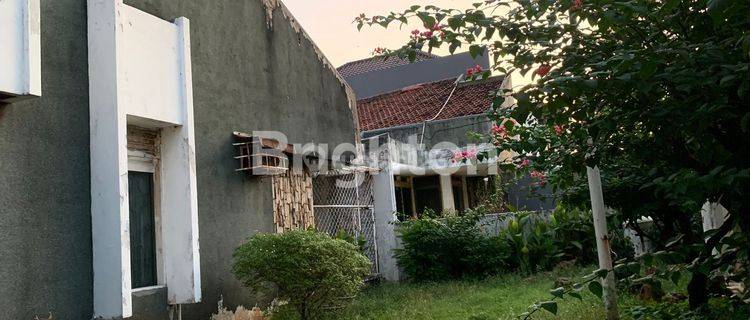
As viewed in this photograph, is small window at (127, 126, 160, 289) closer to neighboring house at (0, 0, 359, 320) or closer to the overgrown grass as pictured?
neighboring house at (0, 0, 359, 320)

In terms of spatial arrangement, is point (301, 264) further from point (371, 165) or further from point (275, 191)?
point (371, 165)

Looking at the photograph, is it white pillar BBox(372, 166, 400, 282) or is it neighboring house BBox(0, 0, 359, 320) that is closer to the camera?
neighboring house BBox(0, 0, 359, 320)

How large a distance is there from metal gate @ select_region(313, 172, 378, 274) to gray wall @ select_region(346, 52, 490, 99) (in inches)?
407

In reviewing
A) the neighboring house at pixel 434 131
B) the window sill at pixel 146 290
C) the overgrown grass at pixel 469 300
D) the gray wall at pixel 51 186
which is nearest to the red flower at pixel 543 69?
the overgrown grass at pixel 469 300

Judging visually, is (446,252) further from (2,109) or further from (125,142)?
(2,109)

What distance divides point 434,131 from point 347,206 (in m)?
7.15

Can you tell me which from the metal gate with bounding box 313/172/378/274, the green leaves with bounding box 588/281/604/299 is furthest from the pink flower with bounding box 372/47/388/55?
the metal gate with bounding box 313/172/378/274

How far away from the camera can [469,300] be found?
351 inches

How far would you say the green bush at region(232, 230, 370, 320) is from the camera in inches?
284

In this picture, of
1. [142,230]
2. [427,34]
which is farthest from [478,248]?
[427,34]

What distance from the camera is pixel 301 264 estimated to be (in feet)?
23.6

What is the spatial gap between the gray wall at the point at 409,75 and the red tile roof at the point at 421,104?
1.09 meters

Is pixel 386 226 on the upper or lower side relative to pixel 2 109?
lower

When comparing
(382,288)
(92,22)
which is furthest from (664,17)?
(382,288)
